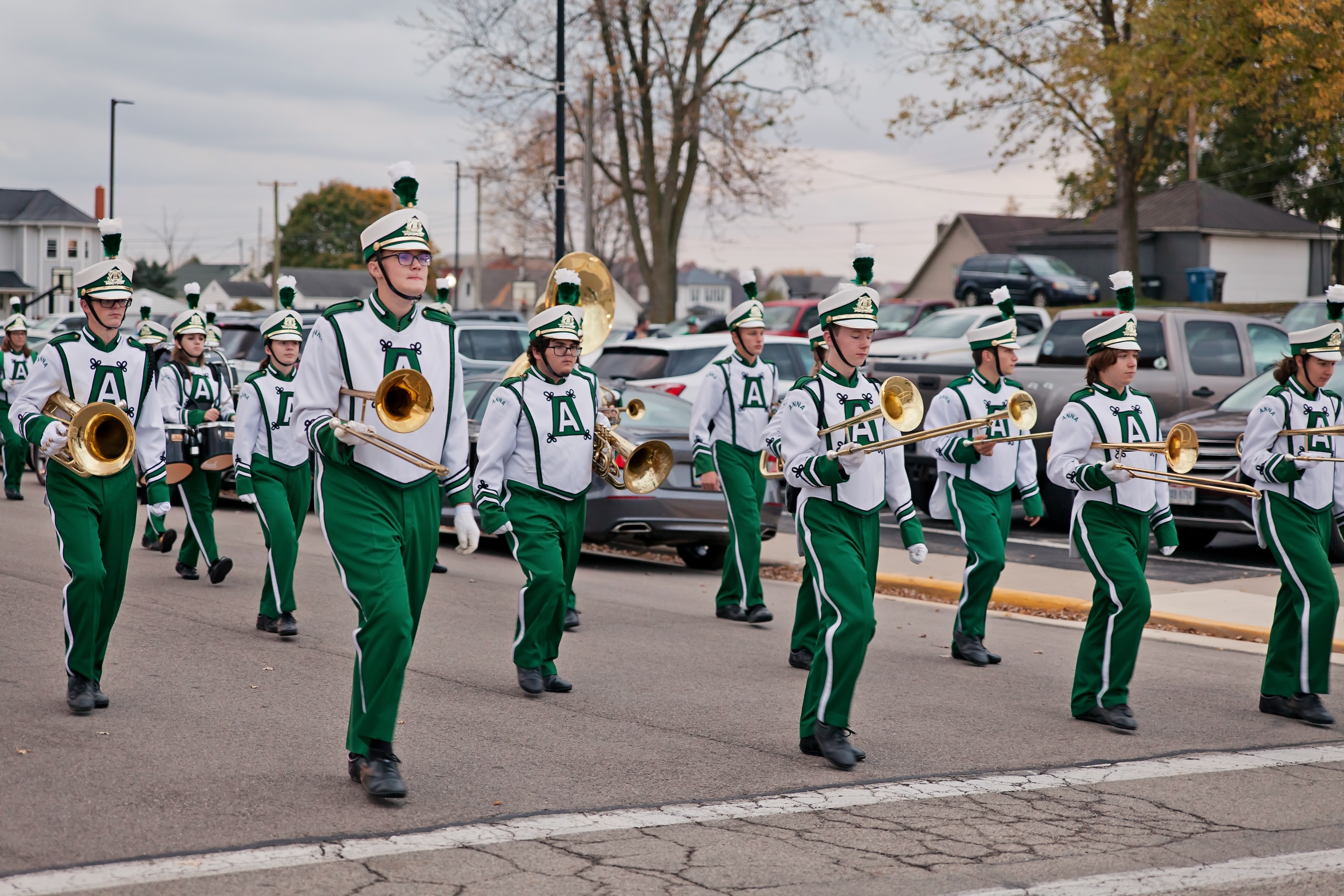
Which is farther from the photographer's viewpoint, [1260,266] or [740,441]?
[1260,266]

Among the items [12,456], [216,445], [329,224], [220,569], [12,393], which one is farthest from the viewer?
[329,224]

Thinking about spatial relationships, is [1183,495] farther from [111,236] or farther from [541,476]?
[111,236]

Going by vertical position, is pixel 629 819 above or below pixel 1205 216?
below

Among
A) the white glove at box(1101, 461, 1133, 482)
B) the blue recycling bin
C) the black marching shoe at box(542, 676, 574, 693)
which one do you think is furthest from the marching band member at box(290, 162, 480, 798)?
the blue recycling bin

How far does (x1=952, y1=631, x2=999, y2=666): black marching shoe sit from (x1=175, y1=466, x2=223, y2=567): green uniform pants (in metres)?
5.33

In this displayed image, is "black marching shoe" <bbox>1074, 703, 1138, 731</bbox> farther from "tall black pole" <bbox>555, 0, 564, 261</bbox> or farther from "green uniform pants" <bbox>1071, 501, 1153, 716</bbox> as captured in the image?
"tall black pole" <bbox>555, 0, 564, 261</bbox>

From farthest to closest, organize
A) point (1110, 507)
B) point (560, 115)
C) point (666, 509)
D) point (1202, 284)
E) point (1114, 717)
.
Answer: point (1202, 284) < point (560, 115) < point (666, 509) < point (1110, 507) < point (1114, 717)

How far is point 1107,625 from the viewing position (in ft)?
24.4

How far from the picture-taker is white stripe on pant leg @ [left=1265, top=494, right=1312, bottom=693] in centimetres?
761

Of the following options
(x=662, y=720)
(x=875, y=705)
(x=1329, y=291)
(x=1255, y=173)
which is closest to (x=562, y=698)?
(x=662, y=720)

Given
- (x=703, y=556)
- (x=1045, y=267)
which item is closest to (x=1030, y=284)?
(x=1045, y=267)

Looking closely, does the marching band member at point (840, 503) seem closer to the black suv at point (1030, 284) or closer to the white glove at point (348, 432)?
the white glove at point (348, 432)

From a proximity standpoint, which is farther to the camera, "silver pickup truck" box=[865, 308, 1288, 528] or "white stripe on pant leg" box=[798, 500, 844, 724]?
"silver pickup truck" box=[865, 308, 1288, 528]

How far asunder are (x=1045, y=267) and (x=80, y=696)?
120ft
